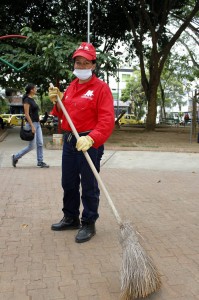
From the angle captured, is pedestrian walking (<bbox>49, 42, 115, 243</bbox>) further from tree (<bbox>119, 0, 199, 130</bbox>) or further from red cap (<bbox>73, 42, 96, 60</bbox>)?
tree (<bbox>119, 0, 199, 130</bbox>)

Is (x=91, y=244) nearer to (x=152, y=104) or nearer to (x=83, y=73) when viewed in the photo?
(x=83, y=73)

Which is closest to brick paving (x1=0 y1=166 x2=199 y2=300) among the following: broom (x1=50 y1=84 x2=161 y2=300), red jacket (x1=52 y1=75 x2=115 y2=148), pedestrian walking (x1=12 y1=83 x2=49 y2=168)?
broom (x1=50 y1=84 x2=161 y2=300)

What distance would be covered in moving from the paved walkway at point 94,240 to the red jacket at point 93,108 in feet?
3.52

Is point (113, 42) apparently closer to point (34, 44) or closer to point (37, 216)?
point (34, 44)

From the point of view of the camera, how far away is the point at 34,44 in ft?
41.7

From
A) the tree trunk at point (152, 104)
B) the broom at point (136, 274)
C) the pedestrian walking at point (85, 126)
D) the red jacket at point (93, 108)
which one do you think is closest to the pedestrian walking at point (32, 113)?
the pedestrian walking at point (85, 126)

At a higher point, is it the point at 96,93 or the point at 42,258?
the point at 96,93

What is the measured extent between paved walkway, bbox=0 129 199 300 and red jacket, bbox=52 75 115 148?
107 centimetres

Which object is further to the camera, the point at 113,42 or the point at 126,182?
the point at 113,42

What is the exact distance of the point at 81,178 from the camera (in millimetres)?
3801

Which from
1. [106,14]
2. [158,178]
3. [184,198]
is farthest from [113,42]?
[184,198]

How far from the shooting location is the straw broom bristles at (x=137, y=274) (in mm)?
2635

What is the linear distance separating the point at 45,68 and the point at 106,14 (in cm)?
846

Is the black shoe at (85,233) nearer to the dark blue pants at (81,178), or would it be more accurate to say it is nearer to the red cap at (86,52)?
the dark blue pants at (81,178)
